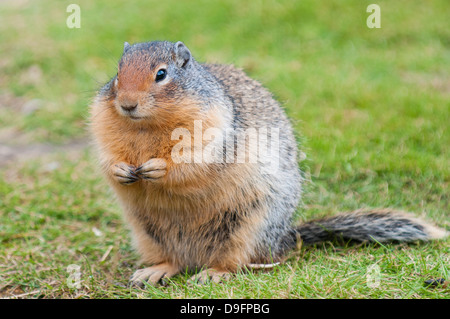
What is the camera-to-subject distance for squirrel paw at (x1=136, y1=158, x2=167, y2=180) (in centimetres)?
407

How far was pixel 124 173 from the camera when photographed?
4.13 m

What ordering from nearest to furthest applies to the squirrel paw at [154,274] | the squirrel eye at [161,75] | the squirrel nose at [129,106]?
the squirrel nose at [129,106] < the squirrel eye at [161,75] < the squirrel paw at [154,274]

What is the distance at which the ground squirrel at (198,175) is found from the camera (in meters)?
4.08

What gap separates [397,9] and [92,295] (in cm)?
800

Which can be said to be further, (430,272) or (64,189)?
(64,189)

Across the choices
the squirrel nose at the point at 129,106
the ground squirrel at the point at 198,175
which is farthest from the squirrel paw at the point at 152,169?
the squirrel nose at the point at 129,106

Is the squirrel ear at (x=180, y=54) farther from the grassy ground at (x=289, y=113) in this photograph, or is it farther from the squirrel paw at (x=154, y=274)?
the squirrel paw at (x=154, y=274)

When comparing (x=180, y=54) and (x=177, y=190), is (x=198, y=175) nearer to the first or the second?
(x=177, y=190)

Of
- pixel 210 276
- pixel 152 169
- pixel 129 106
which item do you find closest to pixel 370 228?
→ pixel 210 276

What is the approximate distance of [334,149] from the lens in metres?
6.65

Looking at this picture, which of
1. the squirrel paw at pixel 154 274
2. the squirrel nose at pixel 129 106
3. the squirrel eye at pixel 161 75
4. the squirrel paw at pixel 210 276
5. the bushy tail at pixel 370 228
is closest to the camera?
the squirrel nose at pixel 129 106

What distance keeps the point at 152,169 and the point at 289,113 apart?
3427 millimetres


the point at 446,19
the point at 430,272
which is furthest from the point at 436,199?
the point at 446,19

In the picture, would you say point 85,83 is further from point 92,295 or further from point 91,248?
point 92,295
